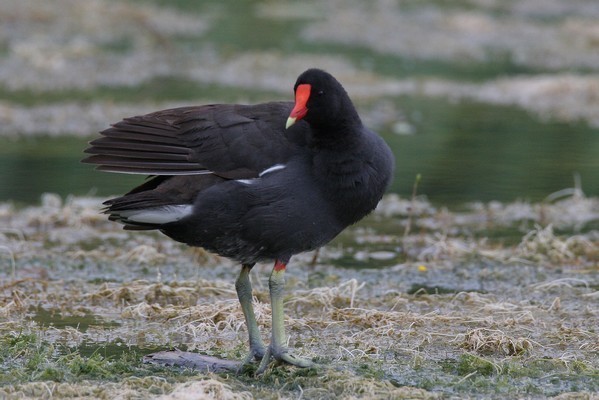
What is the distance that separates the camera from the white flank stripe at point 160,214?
5.41 meters

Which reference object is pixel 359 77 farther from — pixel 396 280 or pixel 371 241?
pixel 396 280

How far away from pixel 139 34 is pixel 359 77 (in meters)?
5.97

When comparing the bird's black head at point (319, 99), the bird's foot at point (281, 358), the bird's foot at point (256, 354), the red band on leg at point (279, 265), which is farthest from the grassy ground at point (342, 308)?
the bird's black head at point (319, 99)

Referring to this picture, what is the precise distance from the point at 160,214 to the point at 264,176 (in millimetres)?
524

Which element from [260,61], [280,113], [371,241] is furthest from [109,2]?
[280,113]

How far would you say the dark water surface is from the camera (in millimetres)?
10742

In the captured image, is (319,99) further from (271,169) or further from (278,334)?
(278,334)

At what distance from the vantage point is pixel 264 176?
17.8 feet

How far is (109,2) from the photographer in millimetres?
23578

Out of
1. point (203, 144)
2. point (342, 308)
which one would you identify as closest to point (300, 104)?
point (203, 144)

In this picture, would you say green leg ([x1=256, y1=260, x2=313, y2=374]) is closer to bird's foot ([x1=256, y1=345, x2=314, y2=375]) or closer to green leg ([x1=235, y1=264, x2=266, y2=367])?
bird's foot ([x1=256, y1=345, x2=314, y2=375])

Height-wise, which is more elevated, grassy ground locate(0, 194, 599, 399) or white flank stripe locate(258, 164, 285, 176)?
white flank stripe locate(258, 164, 285, 176)

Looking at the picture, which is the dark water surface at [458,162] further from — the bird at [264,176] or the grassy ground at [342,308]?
the bird at [264,176]

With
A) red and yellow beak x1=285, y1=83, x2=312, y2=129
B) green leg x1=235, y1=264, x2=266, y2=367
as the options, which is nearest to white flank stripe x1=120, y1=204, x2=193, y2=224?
green leg x1=235, y1=264, x2=266, y2=367
